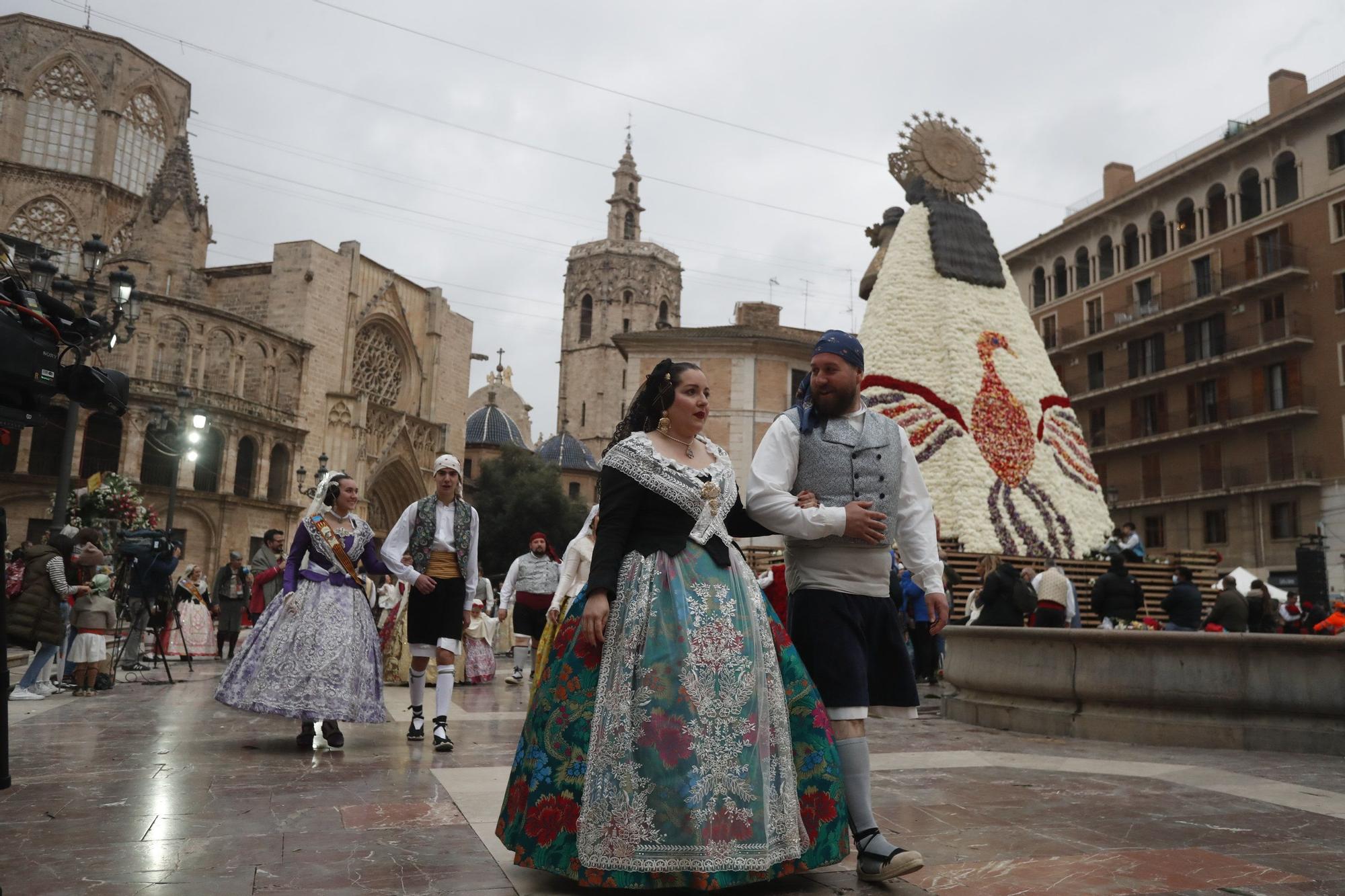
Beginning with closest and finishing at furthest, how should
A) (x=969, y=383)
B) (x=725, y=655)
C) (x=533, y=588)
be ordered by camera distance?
(x=725, y=655), (x=533, y=588), (x=969, y=383)

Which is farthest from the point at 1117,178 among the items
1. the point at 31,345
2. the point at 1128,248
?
the point at 31,345

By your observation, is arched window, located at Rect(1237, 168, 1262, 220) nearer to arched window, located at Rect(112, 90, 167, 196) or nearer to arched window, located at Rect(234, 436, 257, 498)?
arched window, located at Rect(234, 436, 257, 498)

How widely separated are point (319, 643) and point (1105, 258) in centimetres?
3969

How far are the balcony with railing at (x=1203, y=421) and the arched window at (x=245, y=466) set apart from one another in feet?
107

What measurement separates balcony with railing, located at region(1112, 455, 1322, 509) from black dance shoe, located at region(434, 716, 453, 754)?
27614 mm

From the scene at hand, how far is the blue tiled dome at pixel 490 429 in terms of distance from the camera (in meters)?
66.8

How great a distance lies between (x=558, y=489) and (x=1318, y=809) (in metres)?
42.6

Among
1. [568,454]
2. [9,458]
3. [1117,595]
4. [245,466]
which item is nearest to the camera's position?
[1117,595]

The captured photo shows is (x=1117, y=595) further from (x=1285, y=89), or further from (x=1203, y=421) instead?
(x=1285, y=89)

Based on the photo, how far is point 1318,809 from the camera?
15.1 ft

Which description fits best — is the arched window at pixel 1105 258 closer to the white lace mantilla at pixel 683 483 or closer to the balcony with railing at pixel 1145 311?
the balcony with railing at pixel 1145 311

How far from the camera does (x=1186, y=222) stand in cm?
3628

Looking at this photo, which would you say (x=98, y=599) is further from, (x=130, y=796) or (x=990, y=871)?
(x=990, y=871)

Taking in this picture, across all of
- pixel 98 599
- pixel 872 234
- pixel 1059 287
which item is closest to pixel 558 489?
pixel 1059 287
